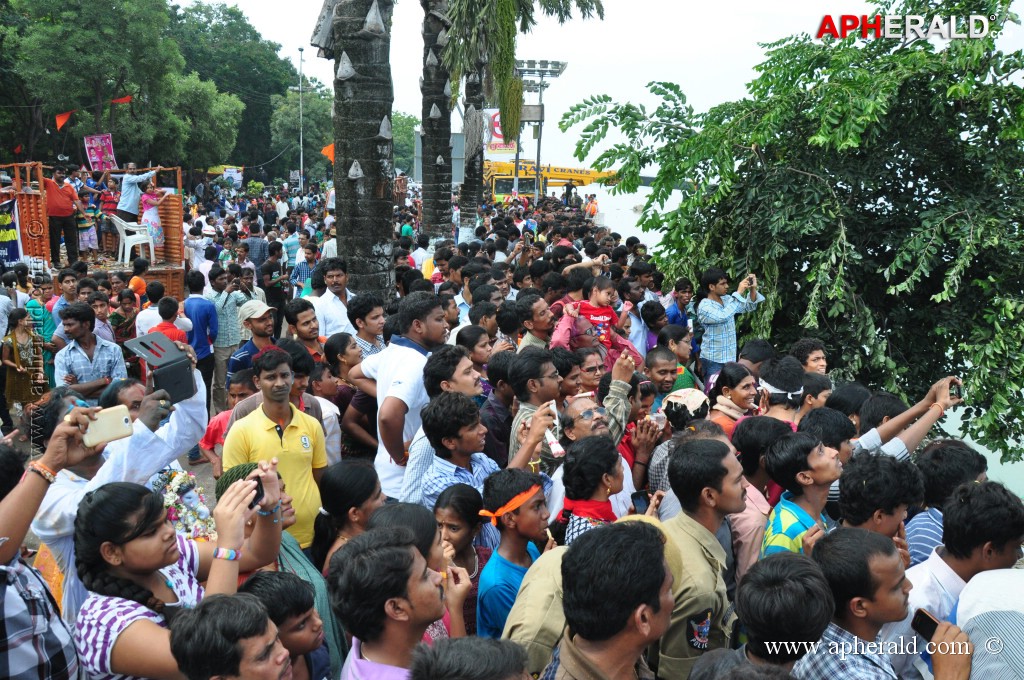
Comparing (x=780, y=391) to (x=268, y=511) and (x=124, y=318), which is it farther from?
(x=124, y=318)

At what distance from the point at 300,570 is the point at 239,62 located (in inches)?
2878

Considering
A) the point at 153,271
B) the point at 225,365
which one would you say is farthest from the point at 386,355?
the point at 153,271

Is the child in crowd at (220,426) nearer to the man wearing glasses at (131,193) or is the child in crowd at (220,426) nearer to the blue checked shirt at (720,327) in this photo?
the blue checked shirt at (720,327)

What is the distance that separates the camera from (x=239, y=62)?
7044cm

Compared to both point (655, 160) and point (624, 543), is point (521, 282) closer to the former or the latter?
point (655, 160)

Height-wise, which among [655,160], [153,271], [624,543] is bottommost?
→ [153,271]

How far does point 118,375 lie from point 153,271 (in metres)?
9.56

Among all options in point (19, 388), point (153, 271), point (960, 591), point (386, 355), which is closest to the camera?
point (960, 591)

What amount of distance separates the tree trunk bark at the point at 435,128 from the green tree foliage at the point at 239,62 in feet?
177

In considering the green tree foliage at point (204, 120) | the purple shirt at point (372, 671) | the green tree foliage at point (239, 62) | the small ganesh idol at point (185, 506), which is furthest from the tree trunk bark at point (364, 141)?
the green tree foliage at point (239, 62)

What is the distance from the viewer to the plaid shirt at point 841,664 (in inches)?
116

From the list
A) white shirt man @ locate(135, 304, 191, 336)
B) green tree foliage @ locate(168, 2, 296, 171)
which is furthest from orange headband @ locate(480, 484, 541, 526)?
green tree foliage @ locate(168, 2, 296, 171)

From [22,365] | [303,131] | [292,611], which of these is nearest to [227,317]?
[22,365]

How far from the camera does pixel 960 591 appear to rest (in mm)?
3689
